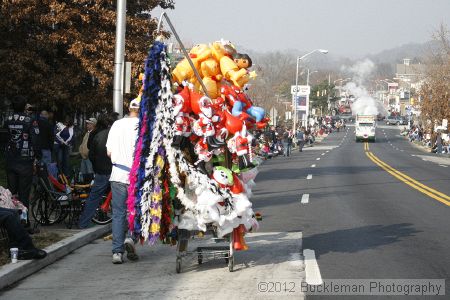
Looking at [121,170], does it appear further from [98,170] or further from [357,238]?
[357,238]

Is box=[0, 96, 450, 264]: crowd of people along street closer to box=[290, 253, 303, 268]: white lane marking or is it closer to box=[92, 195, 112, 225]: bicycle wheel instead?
box=[92, 195, 112, 225]: bicycle wheel

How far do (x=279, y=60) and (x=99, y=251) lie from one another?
121 metres

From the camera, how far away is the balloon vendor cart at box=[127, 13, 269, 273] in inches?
326

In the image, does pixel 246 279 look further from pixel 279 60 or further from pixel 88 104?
pixel 279 60

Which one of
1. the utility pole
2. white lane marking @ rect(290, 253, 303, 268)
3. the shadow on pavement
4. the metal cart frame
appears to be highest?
the utility pole

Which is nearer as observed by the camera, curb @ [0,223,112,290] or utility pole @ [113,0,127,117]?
curb @ [0,223,112,290]

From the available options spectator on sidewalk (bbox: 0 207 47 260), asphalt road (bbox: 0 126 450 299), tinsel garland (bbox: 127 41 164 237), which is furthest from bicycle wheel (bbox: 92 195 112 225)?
tinsel garland (bbox: 127 41 164 237)

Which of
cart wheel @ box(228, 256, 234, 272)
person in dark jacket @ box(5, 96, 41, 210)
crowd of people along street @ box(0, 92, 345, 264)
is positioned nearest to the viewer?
cart wheel @ box(228, 256, 234, 272)

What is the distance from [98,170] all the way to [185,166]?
368 cm

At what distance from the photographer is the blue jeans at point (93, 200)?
11.6 metres

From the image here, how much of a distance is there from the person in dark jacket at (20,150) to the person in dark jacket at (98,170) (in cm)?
110

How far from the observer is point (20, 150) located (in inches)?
419

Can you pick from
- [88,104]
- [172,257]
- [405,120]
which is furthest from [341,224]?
[405,120]

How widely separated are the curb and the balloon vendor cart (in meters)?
1.35
